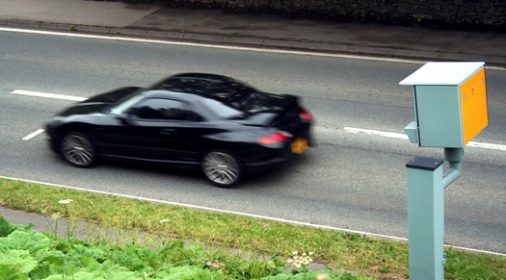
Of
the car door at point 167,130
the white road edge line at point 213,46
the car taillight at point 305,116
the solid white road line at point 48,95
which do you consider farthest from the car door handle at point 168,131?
the white road edge line at point 213,46

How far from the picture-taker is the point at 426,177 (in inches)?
199

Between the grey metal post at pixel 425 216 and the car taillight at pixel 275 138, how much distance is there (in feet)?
21.5

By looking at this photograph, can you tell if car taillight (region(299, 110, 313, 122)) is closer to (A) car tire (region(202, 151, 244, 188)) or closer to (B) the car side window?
(A) car tire (region(202, 151, 244, 188))

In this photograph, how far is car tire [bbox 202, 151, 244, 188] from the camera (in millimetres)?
11961

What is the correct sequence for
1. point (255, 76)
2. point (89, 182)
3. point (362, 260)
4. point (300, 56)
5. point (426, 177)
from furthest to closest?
point (300, 56) → point (255, 76) → point (89, 182) → point (362, 260) → point (426, 177)

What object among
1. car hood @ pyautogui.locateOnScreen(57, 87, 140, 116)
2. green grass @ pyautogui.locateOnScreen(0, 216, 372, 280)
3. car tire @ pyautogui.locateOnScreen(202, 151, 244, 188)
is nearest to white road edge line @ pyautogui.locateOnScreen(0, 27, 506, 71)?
car hood @ pyautogui.locateOnScreen(57, 87, 140, 116)

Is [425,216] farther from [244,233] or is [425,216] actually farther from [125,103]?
[125,103]

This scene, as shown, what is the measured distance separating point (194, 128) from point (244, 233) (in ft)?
8.74

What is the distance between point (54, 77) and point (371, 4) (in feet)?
27.2

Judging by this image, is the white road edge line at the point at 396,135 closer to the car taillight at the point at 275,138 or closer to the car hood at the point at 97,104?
the car taillight at the point at 275,138

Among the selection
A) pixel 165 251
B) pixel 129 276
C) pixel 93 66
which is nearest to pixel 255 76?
pixel 93 66

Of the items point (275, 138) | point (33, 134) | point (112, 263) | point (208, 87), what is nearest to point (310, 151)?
point (275, 138)

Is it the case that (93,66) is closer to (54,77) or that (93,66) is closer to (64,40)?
(54,77)

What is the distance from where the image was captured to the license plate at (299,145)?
1206 cm
